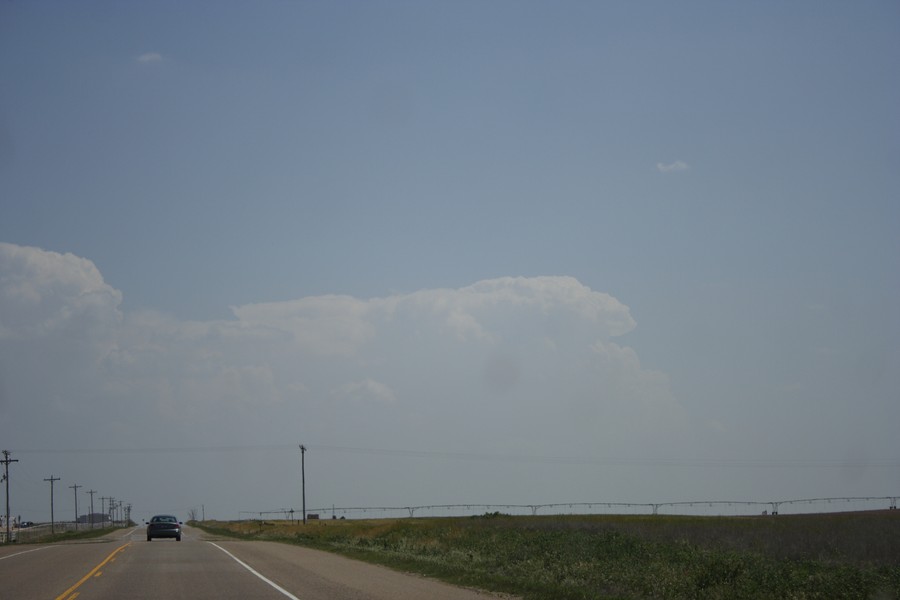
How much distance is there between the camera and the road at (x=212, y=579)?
19.9 meters

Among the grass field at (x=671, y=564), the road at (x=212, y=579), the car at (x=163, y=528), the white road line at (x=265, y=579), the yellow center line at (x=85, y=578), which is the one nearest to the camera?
the grass field at (x=671, y=564)

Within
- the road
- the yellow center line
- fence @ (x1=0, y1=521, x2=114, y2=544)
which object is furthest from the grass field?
fence @ (x1=0, y1=521, x2=114, y2=544)

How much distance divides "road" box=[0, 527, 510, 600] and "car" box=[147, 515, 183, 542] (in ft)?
65.3

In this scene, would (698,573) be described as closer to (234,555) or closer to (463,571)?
(463,571)

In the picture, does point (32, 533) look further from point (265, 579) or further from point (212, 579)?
point (265, 579)

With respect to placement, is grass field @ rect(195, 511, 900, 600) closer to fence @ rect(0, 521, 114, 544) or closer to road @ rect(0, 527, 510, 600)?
road @ rect(0, 527, 510, 600)

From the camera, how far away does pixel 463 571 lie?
25.4 meters

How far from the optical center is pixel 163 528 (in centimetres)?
5506

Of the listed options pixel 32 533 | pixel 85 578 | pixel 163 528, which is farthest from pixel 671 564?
pixel 32 533

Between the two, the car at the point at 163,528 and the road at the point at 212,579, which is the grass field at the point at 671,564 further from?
the car at the point at 163,528

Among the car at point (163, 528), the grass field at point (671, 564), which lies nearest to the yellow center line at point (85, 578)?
the grass field at point (671, 564)

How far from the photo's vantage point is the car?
179 ft

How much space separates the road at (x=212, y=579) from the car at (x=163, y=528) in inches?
784

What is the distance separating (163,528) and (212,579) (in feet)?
110
